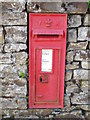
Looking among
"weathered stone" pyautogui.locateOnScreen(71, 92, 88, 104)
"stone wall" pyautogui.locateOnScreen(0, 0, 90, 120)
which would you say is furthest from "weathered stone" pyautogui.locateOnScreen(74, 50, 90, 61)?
"weathered stone" pyautogui.locateOnScreen(71, 92, 88, 104)

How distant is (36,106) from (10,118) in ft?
1.42

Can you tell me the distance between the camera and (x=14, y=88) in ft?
10.4

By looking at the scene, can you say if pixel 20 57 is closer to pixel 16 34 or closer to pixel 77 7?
pixel 16 34

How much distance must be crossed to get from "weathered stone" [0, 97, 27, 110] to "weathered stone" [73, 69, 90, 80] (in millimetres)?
808

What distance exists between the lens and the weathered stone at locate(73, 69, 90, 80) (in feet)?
10.3

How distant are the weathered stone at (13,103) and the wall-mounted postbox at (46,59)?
11 centimetres

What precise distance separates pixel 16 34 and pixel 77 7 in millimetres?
881

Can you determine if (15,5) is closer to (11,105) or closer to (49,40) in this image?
(49,40)

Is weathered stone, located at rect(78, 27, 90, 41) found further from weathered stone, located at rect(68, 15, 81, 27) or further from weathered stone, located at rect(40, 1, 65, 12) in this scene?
weathered stone, located at rect(40, 1, 65, 12)

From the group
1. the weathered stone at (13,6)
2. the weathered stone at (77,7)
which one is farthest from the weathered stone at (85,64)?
the weathered stone at (13,6)

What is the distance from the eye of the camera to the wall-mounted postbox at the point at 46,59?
297cm

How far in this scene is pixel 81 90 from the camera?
3.21 meters

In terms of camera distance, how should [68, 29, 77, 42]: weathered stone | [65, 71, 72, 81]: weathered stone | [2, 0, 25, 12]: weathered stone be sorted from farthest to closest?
[65, 71, 72, 81]: weathered stone → [68, 29, 77, 42]: weathered stone → [2, 0, 25, 12]: weathered stone

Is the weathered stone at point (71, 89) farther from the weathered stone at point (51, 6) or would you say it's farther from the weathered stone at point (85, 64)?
the weathered stone at point (51, 6)
